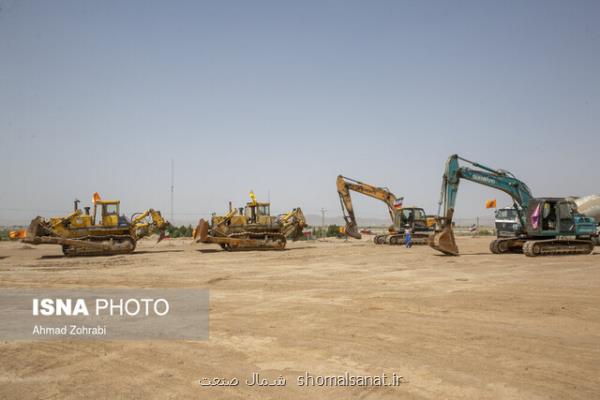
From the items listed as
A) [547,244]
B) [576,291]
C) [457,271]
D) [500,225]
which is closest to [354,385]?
[576,291]

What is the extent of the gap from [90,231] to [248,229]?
8.38 metres

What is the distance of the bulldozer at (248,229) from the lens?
25797mm

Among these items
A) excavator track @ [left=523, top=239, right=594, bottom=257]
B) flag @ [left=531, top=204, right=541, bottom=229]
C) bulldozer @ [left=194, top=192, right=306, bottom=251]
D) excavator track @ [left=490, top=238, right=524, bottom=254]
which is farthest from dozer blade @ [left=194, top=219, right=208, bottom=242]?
flag @ [left=531, top=204, right=541, bottom=229]

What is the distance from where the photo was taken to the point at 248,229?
2666 centimetres

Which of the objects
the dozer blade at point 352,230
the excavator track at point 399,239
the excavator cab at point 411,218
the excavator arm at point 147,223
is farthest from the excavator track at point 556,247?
the excavator arm at point 147,223

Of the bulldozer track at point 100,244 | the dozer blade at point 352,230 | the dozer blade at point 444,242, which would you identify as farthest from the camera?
the dozer blade at point 352,230

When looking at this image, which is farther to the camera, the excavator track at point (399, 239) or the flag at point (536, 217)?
the excavator track at point (399, 239)

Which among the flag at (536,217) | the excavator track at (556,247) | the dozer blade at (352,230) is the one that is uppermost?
the flag at (536,217)

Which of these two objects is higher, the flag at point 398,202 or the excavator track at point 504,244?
the flag at point 398,202

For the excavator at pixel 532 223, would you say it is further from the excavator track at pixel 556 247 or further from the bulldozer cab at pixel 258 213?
the bulldozer cab at pixel 258 213

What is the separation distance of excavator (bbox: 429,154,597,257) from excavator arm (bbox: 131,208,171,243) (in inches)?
596

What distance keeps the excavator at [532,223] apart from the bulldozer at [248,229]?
9629mm

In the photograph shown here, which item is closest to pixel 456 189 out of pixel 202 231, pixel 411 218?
pixel 411 218

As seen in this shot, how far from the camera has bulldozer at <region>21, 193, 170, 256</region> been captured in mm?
23094
